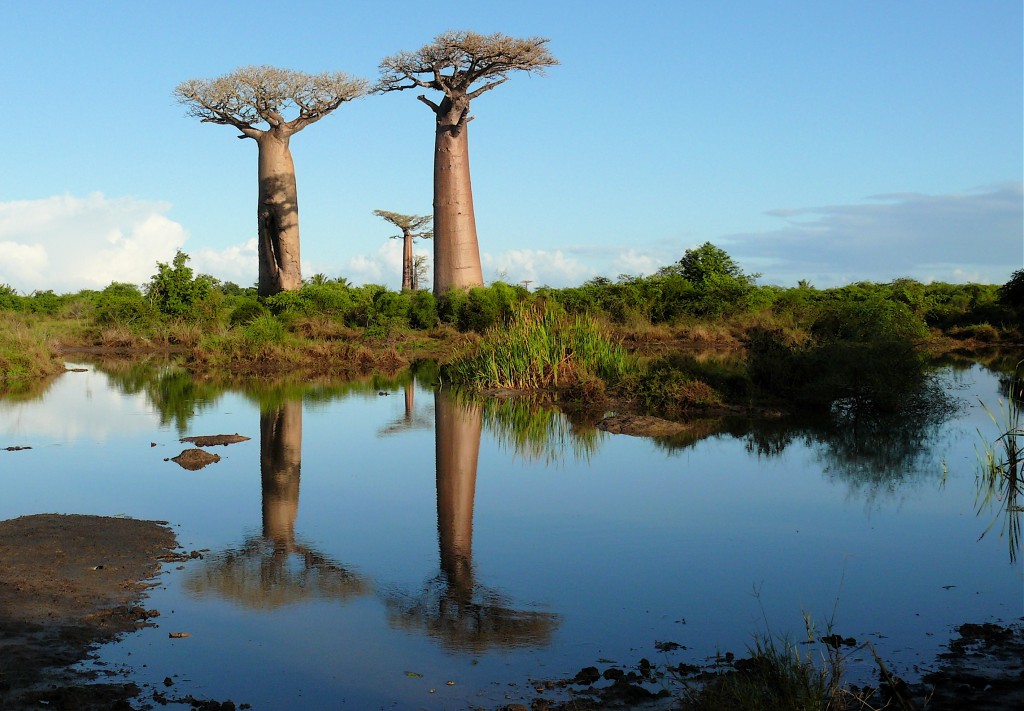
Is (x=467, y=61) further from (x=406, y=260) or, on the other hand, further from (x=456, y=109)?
(x=406, y=260)

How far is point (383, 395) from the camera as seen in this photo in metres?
13.7

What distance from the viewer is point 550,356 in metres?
13.4

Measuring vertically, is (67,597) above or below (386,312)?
below

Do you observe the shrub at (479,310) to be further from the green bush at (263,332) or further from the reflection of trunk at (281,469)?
the reflection of trunk at (281,469)

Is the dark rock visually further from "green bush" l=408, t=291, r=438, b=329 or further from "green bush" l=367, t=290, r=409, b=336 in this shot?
"green bush" l=408, t=291, r=438, b=329

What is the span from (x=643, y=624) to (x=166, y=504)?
12.0 feet

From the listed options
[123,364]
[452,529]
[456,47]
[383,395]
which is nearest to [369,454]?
[452,529]

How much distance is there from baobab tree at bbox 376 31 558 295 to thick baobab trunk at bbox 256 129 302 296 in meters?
4.31

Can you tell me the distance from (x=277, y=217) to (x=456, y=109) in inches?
252

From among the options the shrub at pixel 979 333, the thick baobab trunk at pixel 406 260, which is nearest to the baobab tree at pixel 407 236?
the thick baobab trunk at pixel 406 260

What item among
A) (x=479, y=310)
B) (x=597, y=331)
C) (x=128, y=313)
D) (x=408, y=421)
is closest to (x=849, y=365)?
(x=597, y=331)

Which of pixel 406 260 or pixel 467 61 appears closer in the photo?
pixel 467 61

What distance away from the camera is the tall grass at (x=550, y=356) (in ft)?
43.2

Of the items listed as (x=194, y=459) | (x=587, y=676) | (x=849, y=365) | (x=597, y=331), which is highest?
(x=597, y=331)
